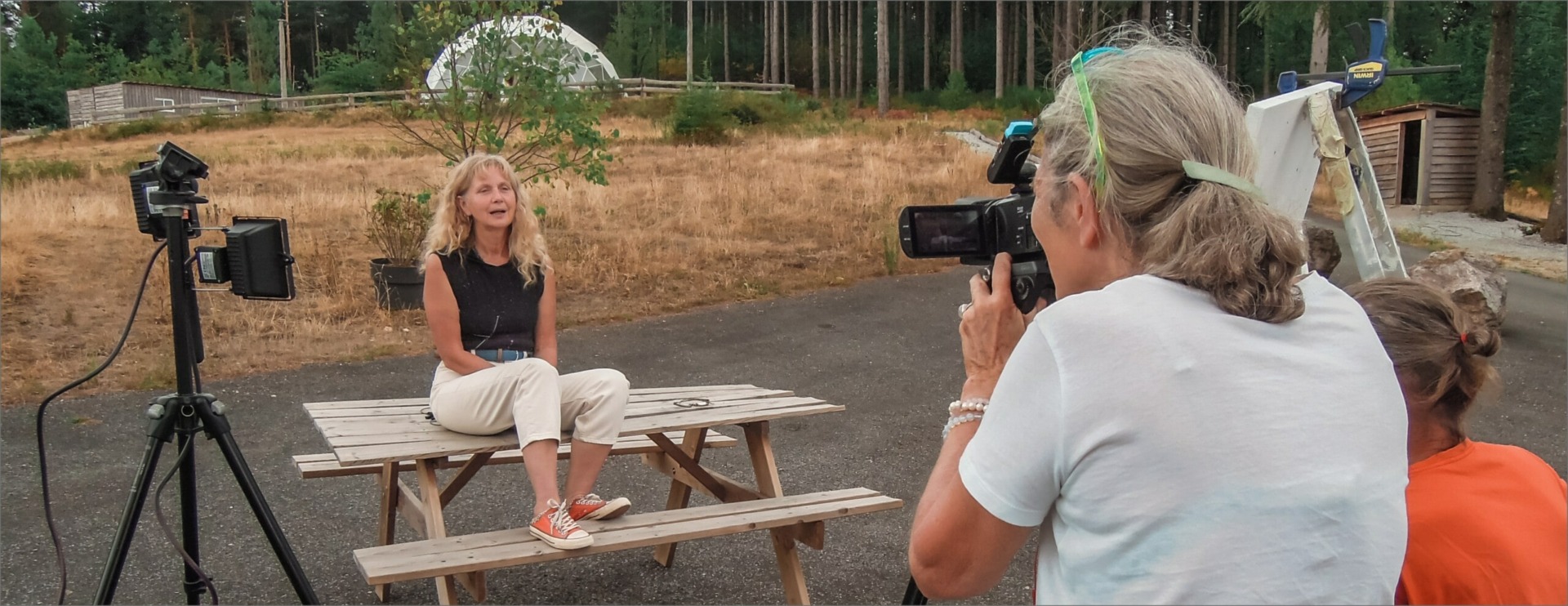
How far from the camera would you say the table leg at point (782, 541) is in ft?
11.4

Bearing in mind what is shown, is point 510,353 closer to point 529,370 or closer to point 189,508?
point 529,370

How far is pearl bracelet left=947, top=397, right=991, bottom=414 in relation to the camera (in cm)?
151

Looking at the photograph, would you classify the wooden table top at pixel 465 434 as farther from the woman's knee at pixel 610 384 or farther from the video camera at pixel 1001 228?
the video camera at pixel 1001 228

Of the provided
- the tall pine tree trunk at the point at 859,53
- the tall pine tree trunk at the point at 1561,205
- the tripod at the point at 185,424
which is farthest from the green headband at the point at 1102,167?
the tall pine tree trunk at the point at 859,53

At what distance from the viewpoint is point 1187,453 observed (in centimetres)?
119

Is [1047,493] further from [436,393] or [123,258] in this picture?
[123,258]

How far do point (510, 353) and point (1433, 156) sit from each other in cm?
1843

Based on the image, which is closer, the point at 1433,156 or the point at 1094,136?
the point at 1094,136

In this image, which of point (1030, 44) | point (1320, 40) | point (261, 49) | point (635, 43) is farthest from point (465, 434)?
point (635, 43)

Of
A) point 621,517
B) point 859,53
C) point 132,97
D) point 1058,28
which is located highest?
point 859,53

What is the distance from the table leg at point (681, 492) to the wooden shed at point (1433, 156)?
16.9 m

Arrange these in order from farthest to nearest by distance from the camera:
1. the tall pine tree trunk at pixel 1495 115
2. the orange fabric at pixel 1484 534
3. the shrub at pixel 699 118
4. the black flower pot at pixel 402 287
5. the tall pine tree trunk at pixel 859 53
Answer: the tall pine tree trunk at pixel 859 53 < the shrub at pixel 699 118 < the tall pine tree trunk at pixel 1495 115 < the black flower pot at pixel 402 287 < the orange fabric at pixel 1484 534

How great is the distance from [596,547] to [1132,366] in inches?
85.3

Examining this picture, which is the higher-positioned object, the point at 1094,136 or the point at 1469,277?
the point at 1094,136
